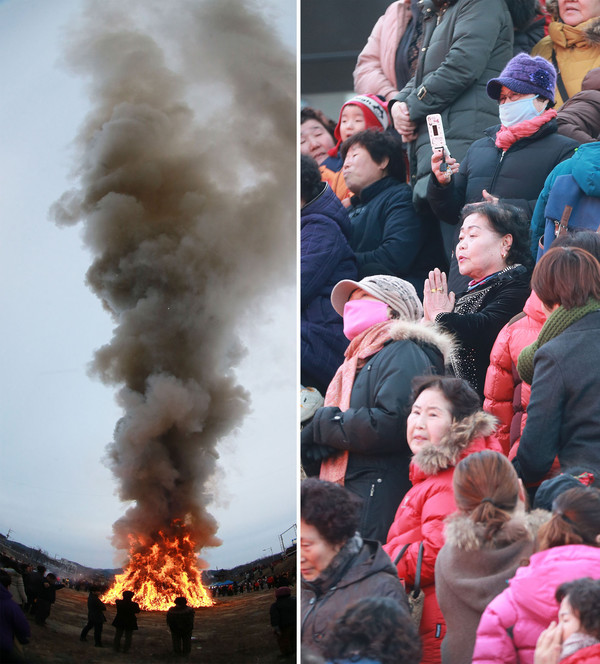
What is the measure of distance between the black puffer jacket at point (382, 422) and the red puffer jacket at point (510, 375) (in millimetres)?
226

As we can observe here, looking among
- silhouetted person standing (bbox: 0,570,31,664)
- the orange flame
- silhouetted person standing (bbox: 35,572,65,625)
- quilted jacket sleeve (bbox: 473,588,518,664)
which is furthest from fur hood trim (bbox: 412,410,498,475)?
silhouetted person standing (bbox: 0,570,31,664)

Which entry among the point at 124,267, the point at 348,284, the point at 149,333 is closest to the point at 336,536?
the point at 348,284

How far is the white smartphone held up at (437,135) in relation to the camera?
14.4 feet

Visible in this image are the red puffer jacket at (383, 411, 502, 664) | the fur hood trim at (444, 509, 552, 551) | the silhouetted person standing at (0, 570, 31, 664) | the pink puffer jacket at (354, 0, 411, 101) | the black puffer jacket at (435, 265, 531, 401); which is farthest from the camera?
the pink puffer jacket at (354, 0, 411, 101)

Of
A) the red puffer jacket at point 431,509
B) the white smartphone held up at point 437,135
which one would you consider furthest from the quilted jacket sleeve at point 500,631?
the white smartphone held up at point 437,135

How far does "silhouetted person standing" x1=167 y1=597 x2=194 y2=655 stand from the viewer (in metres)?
4.28

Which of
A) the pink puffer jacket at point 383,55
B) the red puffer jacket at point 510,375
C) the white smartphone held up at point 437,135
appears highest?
the pink puffer jacket at point 383,55

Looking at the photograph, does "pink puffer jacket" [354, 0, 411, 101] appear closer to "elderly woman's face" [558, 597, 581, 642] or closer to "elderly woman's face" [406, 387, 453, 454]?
"elderly woman's face" [406, 387, 453, 454]

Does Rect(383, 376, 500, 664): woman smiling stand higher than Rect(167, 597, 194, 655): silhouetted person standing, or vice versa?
Rect(383, 376, 500, 664): woman smiling

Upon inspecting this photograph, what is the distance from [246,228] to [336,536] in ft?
5.85

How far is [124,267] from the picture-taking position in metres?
4.80

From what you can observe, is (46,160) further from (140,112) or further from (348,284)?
(348,284)

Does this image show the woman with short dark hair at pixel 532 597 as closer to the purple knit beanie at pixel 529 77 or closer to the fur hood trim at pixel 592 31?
the purple knit beanie at pixel 529 77

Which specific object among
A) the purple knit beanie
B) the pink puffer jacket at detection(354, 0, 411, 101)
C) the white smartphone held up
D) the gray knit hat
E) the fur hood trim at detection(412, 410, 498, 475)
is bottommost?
the fur hood trim at detection(412, 410, 498, 475)
